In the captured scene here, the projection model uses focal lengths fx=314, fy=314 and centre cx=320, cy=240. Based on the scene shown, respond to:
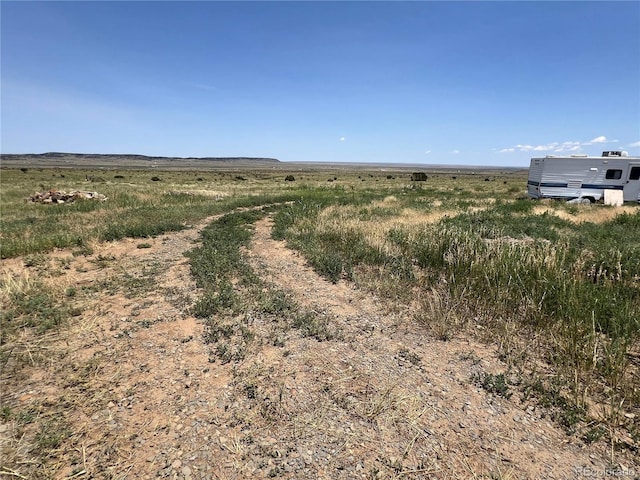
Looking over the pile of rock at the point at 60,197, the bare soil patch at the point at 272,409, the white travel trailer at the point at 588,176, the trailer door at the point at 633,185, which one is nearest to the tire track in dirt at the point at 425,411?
the bare soil patch at the point at 272,409

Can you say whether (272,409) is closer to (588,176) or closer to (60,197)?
(60,197)

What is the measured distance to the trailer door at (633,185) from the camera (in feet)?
69.8

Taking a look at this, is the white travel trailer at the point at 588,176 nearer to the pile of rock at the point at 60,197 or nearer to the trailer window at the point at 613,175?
the trailer window at the point at 613,175

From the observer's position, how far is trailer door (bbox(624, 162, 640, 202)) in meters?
21.3

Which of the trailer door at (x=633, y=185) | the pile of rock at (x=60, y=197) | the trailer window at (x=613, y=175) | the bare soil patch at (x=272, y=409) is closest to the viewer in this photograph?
the bare soil patch at (x=272, y=409)

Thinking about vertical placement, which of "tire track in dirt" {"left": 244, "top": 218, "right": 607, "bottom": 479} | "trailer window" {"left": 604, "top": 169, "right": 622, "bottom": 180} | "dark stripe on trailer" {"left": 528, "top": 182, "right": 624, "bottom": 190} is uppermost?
"trailer window" {"left": 604, "top": 169, "right": 622, "bottom": 180}

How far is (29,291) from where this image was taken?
693cm

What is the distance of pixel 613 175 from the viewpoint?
21875mm

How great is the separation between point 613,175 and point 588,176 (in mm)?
1371

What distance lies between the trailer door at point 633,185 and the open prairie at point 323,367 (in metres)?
18.9

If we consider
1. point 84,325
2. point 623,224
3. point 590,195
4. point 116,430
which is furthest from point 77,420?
point 590,195

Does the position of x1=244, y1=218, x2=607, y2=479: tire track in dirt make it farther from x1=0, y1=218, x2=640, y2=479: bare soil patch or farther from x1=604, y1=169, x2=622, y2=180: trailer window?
x1=604, y1=169, x2=622, y2=180: trailer window

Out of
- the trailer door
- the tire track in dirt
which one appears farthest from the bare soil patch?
the trailer door

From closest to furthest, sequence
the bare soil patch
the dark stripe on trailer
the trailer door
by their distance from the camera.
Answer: the bare soil patch → the trailer door → the dark stripe on trailer
